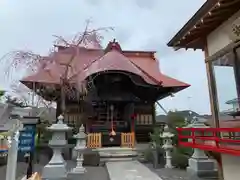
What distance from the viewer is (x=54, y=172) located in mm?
5535

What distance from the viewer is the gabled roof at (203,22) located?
3.67 meters

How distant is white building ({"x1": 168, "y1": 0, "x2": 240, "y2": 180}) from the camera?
12.2 ft

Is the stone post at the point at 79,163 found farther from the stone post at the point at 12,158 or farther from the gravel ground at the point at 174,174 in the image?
the stone post at the point at 12,158

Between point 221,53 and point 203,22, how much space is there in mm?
694

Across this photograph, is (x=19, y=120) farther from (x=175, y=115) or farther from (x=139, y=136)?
(x=139, y=136)

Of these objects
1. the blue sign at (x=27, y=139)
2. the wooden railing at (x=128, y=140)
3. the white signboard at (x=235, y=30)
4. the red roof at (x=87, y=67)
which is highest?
the red roof at (x=87, y=67)

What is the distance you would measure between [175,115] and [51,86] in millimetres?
6018

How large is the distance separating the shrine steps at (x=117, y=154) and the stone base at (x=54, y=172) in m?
3.49

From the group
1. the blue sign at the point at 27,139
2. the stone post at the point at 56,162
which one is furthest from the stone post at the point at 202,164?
the blue sign at the point at 27,139

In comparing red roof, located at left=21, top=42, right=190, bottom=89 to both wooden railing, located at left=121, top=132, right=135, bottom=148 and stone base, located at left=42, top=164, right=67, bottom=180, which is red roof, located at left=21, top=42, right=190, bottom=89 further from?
stone base, located at left=42, top=164, right=67, bottom=180

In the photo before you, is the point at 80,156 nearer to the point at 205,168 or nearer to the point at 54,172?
the point at 54,172

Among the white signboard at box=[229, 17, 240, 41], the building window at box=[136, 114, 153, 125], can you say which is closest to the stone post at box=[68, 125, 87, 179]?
the white signboard at box=[229, 17, 240, 41]

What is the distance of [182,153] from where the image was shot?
24.9 feet

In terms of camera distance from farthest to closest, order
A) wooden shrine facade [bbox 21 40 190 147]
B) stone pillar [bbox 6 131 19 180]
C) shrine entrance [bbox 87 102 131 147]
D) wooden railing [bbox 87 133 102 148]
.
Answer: shrine entrance [bbox 87 102 131 147] < wooden shrine facade [bbox 21 40 190 147] < wooden railing [bbox 87 133 102 148] < stone pillar [bbox 6 131 19 180]
